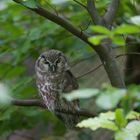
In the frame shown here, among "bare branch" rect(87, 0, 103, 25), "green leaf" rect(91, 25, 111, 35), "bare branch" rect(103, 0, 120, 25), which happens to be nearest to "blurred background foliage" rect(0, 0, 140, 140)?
"bare branch" rect(103, 0, 120, 25)

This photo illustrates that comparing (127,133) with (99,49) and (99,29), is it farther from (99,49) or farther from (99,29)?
(99,49)

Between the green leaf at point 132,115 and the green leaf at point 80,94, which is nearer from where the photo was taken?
the green leaf at point 80,94

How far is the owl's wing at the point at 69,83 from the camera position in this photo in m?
2.62

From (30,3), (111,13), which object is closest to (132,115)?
(30,3)

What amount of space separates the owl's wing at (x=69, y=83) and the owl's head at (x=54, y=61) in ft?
0.14

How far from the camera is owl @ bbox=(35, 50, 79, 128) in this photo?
266 cm

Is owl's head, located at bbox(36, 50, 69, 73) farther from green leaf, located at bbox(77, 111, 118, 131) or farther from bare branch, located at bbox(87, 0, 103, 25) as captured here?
green leaf, located at bbox(77, 111, 118, 131)

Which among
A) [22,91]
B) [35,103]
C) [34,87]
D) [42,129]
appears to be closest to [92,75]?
[42,129]

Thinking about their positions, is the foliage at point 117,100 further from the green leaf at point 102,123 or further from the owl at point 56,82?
the owl at point 56,82

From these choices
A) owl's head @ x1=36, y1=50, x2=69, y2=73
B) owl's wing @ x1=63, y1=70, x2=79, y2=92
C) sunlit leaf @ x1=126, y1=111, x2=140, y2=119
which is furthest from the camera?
owl's head @ x1=36, y1=50, x2=69, y2=73

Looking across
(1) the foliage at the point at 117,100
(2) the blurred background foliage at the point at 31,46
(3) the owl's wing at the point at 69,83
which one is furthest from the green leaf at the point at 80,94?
(3) the owl's wing at the point at 69,83

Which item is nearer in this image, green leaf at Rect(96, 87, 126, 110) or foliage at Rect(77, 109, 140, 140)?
green leaf at Rect(96, 87, 126, 110)

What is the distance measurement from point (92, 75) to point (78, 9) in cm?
70

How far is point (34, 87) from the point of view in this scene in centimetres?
266
